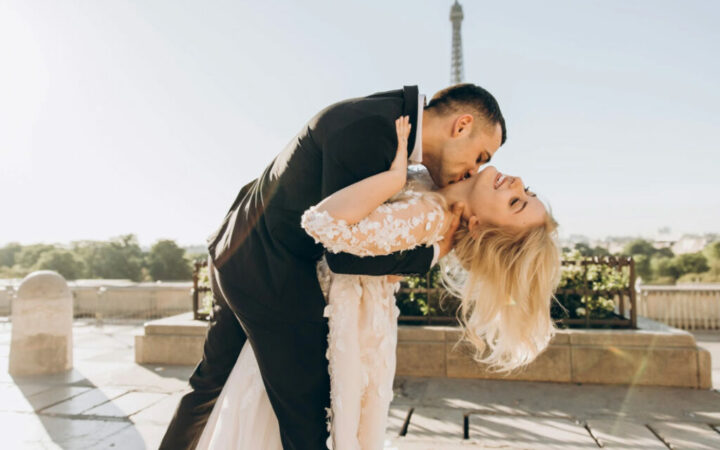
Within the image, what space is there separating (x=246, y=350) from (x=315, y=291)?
48 cm

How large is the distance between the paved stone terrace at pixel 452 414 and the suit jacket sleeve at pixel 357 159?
2046 mm

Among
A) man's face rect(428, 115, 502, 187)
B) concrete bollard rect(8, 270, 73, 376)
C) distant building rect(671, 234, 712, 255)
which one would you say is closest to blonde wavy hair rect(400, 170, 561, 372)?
man's face rect(428, 115, 502, 187)

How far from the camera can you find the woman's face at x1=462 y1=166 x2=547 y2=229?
2.25m

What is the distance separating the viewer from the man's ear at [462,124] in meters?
2.05

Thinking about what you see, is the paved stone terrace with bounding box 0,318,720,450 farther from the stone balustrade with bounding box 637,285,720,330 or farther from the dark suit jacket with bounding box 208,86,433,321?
the stone balustrade with bounding box 637,285,720,330

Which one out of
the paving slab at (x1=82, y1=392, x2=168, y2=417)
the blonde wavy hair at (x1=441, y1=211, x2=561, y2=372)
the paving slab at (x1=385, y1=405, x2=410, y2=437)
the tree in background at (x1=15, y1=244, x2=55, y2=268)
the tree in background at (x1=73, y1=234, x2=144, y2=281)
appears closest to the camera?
the blonde wavy hair at (x1=441, y1=211, x2=561, y2=372)

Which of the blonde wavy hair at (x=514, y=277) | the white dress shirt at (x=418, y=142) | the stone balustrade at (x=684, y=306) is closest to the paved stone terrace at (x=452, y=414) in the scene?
the blonde wavy hair at (x=514, y=277)

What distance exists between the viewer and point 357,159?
164 centimetres

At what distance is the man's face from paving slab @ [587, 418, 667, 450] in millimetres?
2349

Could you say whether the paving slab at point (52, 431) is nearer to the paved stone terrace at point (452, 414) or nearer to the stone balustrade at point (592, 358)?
the paved stone terrace at point (452, 414)

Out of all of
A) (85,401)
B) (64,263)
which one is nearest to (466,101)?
(85,401)

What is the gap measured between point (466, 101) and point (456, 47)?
4583 centimetres

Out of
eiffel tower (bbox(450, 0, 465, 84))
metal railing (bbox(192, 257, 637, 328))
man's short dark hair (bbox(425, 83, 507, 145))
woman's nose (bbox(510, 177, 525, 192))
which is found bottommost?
metal railing (bbox(192, 257, 637, 328))

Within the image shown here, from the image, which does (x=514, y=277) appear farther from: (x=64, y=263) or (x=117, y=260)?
(x=64, y=263)
